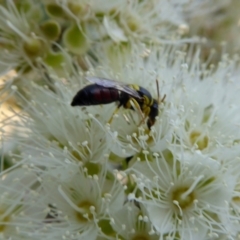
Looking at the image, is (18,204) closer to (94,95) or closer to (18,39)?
(94,95)

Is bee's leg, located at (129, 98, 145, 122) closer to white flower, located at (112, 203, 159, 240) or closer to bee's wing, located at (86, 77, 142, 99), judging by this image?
bee's wing, located at (86, 77, 142, 99)

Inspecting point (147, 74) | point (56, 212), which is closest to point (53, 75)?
point (147, 74)

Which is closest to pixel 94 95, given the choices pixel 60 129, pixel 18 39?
pixel 60 129

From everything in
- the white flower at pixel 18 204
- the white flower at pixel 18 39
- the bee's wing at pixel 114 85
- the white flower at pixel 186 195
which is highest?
the white flower at pixel 18 39

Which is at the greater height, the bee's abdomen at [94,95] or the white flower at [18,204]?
the bee's abdomen at [94,95]

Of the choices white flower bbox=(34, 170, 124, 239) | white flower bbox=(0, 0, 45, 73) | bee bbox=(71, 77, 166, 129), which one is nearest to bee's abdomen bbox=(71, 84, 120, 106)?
bee bbox=(71, 77, 166, 129)

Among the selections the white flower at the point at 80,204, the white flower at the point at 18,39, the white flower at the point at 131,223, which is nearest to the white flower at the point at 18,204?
the white flower at the point at 80,204

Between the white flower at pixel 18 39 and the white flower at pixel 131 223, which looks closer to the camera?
the white flower at pixel 131 223

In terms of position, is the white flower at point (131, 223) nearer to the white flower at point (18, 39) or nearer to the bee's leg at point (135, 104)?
the bee's leg at point (135, 104)
